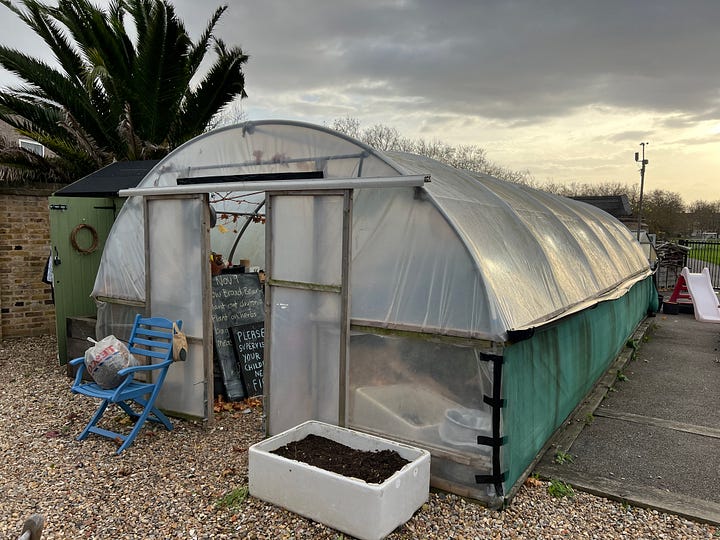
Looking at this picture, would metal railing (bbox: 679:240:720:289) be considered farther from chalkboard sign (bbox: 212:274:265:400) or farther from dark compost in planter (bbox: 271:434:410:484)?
dark compost in planter (bbox: 271:434:410:484)

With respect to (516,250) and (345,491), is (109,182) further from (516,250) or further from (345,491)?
(345,491)

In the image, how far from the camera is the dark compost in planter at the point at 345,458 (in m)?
3.52

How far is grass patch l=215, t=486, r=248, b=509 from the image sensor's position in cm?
367

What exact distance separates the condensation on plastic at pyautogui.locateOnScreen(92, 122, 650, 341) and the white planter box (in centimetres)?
99

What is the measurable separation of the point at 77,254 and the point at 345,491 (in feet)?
17.7

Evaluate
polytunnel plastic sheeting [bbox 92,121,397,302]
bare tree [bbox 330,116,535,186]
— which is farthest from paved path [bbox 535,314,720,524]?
bare tree [bbox 330,116,535,186]

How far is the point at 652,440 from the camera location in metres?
5.03

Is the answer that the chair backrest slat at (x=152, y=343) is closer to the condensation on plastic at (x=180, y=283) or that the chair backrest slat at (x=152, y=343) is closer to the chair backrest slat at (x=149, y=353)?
the chair backrest slat at (x=149, y=353)

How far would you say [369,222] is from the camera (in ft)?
13.8

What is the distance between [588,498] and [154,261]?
173 inches

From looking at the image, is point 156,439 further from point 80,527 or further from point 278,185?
point 278,185

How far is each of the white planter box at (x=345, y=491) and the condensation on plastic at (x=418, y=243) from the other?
986 millimetres

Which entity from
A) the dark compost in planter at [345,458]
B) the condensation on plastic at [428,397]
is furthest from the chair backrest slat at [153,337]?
the condensation on plastic at [428,397]

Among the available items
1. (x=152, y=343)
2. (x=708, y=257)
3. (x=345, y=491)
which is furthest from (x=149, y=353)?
(x=708, y=257)
